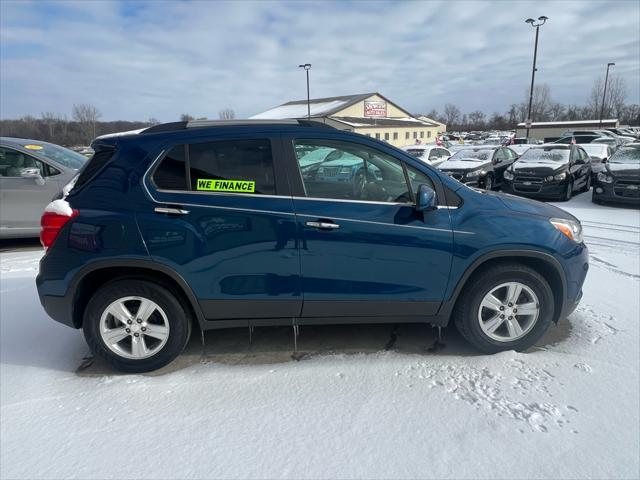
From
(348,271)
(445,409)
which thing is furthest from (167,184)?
(445,409)

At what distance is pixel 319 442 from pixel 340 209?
151cm

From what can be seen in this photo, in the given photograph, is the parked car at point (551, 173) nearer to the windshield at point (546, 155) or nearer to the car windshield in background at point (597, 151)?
the windshield at point (546, 155)

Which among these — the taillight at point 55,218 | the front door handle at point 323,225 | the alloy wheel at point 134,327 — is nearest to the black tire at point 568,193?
the front door handle at point 323,225

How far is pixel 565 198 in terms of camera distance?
11.2 meters

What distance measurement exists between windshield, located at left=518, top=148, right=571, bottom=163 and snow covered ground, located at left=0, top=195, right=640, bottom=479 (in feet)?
31.1

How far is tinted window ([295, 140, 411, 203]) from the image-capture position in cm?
306

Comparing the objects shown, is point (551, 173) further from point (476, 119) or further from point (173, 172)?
point (476, 119)

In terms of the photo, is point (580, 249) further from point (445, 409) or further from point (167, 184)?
point (167, 184)

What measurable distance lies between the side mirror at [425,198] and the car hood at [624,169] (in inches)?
367

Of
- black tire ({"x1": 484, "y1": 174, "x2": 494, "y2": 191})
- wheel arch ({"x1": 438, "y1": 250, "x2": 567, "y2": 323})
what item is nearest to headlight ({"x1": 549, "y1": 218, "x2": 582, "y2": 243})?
wheel arch ({"x1": 438, "y1": 250, "x2": 567, "y2": 323})

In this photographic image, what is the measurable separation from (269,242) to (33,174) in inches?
214

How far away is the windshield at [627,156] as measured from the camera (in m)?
10.5

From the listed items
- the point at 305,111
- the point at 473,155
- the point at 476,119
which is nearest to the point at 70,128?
the point at 305,111

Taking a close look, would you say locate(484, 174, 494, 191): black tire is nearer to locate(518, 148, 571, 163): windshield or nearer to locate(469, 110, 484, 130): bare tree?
locate(518, 148, 571, 163): windshield
